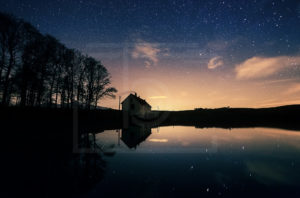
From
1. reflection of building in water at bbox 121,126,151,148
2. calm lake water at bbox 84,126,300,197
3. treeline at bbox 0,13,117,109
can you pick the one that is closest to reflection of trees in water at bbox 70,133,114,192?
calm lake water at bbox 84,126,300,197

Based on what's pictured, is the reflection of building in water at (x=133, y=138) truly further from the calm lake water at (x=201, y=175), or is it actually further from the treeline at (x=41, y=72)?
the treeline at (x=41, y=72)

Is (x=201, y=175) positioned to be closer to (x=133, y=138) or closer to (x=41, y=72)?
(x=133, y=138)

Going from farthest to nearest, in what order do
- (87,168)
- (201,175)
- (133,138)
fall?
(133,138) < (87,168) < (201,175)

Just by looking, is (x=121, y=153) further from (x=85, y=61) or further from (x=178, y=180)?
(x=85, y=61)

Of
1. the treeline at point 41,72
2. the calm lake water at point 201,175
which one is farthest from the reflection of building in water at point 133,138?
the treeline at point 41,72

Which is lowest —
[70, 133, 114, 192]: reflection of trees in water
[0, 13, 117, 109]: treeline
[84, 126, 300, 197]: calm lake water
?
[84, 126, 300, 197]: calm lake water

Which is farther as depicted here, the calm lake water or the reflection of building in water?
the reflection of building in water

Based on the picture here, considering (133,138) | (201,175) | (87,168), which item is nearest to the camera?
(201,175)

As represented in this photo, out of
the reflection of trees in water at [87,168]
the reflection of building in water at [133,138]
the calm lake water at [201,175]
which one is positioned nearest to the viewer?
the calm lake water at [201,175]

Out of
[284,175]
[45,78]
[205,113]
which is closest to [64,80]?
[45,78]

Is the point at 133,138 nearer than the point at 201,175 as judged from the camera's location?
No

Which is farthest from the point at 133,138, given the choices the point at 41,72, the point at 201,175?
the point at 41,72

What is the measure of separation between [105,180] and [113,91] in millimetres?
27312

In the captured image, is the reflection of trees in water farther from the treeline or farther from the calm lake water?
the treeline
